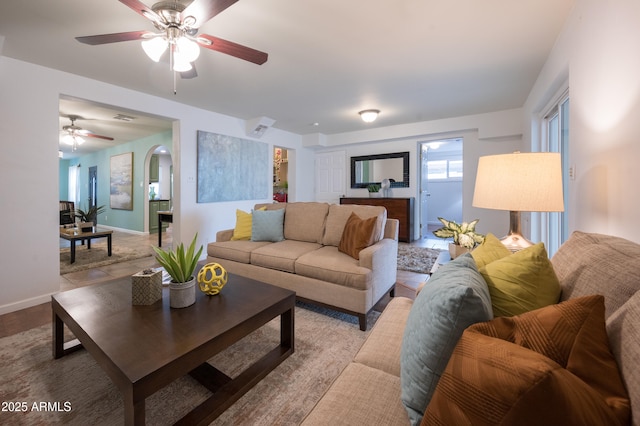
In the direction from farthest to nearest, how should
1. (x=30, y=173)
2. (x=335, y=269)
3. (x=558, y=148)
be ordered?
1. (x=558, y=148)
2. (x=30, y=173)
3. (x=335, y=269)

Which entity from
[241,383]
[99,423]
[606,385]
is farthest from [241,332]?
[606,385]

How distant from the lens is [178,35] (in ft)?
5.89

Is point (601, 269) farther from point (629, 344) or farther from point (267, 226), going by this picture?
point (267, 226)

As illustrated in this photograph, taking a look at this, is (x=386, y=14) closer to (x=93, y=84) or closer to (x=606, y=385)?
(x=606, y=385)

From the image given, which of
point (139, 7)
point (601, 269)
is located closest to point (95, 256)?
point (139, 7)

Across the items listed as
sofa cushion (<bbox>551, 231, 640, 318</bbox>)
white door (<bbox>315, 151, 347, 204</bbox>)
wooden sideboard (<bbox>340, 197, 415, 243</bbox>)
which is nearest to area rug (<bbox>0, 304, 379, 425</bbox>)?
sofa cushion (<bbox>551, 231, 640, 318</bbox>)

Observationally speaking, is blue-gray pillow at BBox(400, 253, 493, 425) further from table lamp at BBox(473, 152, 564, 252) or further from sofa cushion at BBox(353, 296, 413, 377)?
table lamp at BBox(473, 152, 564, 252)

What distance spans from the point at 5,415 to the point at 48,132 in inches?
102

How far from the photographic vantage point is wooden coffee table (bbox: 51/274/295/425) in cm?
101

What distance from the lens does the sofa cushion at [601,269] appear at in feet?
2.26

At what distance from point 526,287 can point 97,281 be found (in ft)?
13.3

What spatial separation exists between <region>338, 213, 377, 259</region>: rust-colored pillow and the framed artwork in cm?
636

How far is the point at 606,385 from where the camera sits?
0.51 metres

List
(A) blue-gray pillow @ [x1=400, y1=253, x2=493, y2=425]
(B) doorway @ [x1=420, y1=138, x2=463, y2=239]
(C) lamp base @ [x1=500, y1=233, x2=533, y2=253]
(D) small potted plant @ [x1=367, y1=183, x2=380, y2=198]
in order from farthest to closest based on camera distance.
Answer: (B) doorway @ [x1=420, y1=138, x2=463, y2=239], (D) small potted plant @ [x1=367, y1=183, x2=380, y2=198], (C) lamp base @ [x1=500, y1=233, x2=533, y2=253], (A) blue-gray pillow @ [x1=400, y1=253, x2=493, y2=425]
